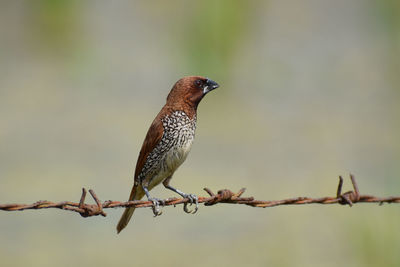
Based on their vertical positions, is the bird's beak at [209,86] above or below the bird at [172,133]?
above

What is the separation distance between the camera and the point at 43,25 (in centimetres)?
2191

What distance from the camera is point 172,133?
16.9 feet

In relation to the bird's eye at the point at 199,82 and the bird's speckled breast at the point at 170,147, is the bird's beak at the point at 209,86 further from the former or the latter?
the bird's speckled breast at the point at 170,147

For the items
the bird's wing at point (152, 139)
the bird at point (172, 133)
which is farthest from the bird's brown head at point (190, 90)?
the bird's wing at point (152, 139)

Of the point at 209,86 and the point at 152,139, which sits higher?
the point at 209,86

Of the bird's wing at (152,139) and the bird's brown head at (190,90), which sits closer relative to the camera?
the bird's brown head at (190,90)

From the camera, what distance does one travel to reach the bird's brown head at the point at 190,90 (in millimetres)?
5059

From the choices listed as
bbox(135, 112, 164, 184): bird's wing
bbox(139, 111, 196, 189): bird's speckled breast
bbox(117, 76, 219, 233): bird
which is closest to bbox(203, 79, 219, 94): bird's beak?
bbox(117, 76, 219, 233): bird

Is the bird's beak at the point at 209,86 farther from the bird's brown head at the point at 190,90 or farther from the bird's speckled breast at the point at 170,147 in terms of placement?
the bird's speckled breast at the point at 170,147

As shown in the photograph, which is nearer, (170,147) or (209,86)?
(209,86)

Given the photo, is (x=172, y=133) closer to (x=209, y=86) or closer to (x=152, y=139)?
(x=152, y=139)

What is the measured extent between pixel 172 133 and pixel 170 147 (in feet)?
0.40

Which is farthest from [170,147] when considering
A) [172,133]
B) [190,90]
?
[190,90]

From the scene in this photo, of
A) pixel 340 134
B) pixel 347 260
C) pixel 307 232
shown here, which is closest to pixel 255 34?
pixel 340 134
